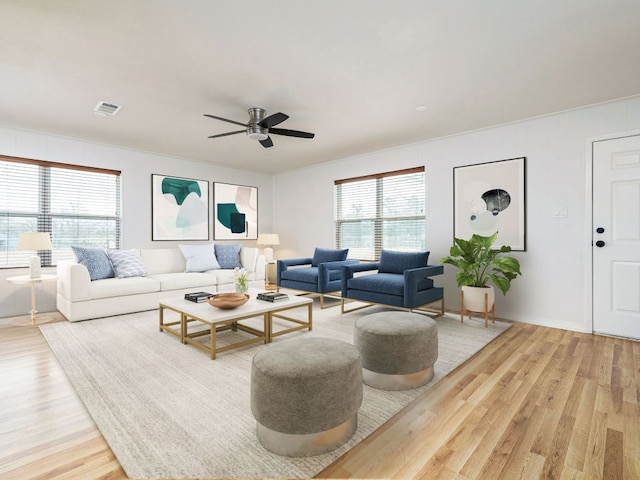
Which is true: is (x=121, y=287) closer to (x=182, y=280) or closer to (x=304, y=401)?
(x=182, y=280)

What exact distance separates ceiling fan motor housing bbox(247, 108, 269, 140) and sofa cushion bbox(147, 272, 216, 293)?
94.9 inches

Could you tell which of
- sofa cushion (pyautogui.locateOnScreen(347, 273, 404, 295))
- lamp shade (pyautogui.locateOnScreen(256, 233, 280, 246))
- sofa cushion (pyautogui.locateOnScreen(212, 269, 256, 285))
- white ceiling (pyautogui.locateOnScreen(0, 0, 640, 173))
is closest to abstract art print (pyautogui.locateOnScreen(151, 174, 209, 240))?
lamp shade (pyautogui.locateOnScreen(256, 233, 280, 246))

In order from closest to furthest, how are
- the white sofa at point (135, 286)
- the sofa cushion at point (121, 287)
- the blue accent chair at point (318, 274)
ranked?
1. the white sofa at point (135, 286)
2. the sofa cushion at point (121, 287)
3. the blue accent chair at point (318, 274)

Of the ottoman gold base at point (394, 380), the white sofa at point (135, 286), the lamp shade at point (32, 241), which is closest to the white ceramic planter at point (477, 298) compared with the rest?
the ottoman gold base at point (394, 380)

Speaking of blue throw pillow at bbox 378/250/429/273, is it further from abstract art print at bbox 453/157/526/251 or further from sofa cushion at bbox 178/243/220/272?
sofa cushion at bbox 178/243/220/272

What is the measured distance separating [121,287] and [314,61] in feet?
11.7

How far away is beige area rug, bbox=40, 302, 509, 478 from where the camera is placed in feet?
5.08

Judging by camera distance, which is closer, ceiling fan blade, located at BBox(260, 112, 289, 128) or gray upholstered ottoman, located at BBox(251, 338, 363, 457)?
gray upholstered ottoman, located at BBox(251, 338, 363, 457)

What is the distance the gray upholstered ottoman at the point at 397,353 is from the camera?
7.36ft

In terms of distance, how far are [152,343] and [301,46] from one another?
9.56ft

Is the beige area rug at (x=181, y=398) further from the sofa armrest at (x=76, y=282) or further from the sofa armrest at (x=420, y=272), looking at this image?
the sofa armrest at (x=420, y=272)

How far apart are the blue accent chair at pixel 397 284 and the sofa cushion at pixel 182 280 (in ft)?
7.05

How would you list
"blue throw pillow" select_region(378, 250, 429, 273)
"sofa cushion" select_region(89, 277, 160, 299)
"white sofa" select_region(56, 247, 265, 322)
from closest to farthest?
"white sofa" select_region(56, 247, 265, 322), "sofa cushion" select_region(89, 277, 160, 299), "blue throw pillow" select_region(378, 250, 429, 273)

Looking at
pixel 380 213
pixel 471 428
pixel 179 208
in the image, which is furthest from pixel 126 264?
pixel 471 428
